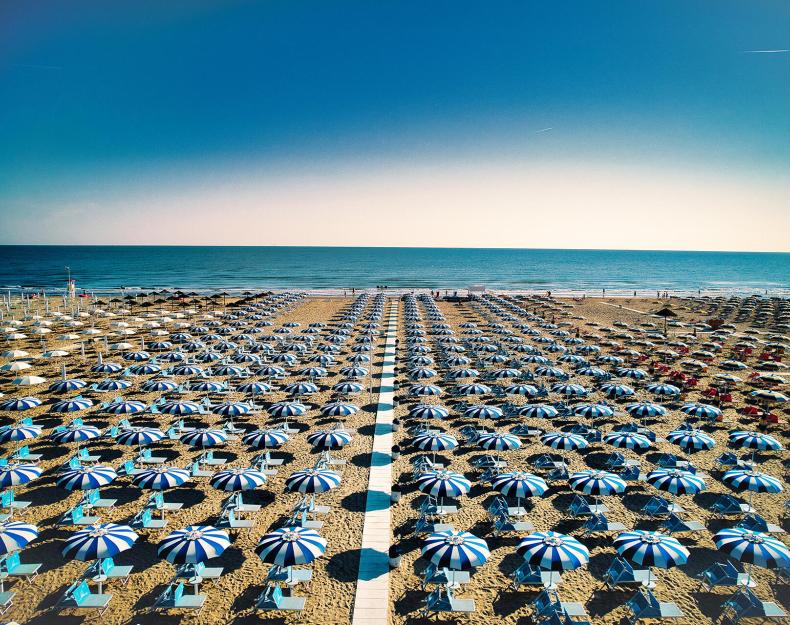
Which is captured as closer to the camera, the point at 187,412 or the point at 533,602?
the point at 533,602

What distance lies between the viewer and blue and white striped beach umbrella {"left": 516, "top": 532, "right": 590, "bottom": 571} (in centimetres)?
955

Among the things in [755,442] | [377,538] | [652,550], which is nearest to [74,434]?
[377,538]

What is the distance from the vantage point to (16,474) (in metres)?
12.9

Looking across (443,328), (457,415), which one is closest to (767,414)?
(457,415)

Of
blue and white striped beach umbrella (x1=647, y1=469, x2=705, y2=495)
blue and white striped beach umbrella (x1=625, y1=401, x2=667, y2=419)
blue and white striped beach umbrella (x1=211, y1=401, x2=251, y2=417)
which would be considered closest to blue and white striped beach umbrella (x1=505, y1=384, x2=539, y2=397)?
blue and white striped beach umbrella (x1=625, y1=401, x2=667, y2=419)

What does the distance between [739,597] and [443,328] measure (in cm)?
2941

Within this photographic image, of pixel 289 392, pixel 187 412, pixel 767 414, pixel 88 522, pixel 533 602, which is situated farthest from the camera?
pixel 289 392

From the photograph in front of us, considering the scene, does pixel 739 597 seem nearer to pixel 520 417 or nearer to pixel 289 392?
pixel 520 417

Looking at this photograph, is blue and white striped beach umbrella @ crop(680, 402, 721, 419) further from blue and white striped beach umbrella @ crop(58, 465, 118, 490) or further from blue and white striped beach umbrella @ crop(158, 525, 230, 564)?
blue and white striped beach umbrella @ crop(58, 465, 118, 490)

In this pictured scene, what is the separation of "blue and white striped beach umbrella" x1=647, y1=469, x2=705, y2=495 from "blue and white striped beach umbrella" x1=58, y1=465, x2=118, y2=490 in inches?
573

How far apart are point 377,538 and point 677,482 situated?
799 cm

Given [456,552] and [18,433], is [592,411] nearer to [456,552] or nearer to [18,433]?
[456,552]

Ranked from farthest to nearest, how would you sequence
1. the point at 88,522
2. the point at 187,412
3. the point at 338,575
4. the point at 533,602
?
the point at 187,412 < the point at 88,522 < the point at 338,575 < the point at 533,602

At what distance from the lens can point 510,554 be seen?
11914mm
